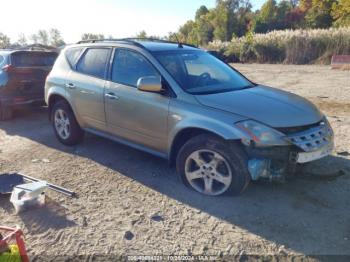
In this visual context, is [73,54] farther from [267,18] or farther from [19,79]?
[267,18]

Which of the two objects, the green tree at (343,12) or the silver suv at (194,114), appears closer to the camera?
the silver suv at (194,114)

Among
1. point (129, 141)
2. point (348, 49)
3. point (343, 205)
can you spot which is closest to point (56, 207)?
point (129, 141)

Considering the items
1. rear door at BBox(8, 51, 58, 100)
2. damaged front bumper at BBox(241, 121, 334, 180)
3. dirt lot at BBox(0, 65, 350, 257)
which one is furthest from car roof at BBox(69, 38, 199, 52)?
rear door at BBox(8, 51, 58, 100)

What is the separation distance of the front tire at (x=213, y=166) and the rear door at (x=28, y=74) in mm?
4761

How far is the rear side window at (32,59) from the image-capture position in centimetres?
690

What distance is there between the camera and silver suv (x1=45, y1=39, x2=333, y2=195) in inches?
127

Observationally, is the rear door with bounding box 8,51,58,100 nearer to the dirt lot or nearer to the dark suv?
the dark suv

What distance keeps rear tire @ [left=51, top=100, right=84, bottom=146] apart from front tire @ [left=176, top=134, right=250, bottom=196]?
7.47 ft

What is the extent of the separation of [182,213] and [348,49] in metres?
23.4

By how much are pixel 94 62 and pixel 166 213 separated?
2589mm

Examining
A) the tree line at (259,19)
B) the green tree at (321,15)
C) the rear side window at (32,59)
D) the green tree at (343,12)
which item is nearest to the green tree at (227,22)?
the tree line at (259,19)

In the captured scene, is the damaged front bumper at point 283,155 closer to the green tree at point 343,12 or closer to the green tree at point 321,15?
the green tree at point 343,12

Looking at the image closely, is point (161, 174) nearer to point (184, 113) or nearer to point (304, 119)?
point (184, 113)

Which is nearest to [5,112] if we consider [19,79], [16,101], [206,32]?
[16,101]
